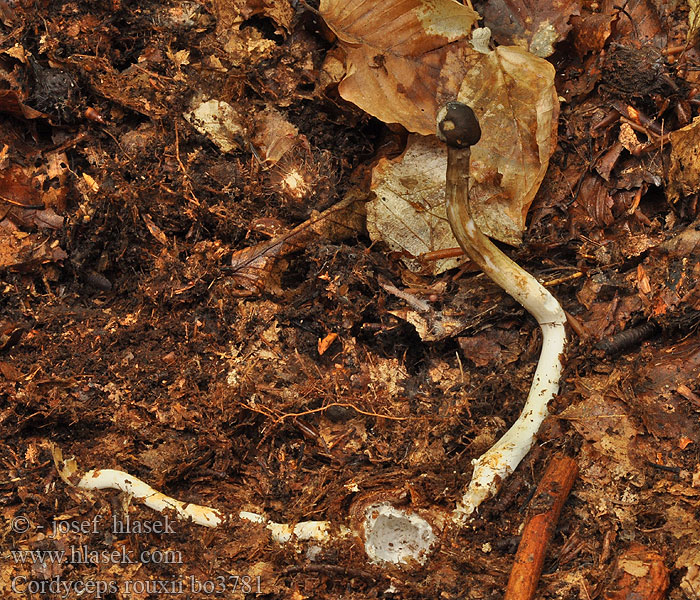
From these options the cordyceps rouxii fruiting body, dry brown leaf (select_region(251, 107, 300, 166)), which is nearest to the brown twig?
the cordyceps rouxii fruiting body

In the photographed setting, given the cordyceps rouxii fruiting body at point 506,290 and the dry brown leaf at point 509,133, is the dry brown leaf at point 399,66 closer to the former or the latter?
the dry brown leaf at point 509,133

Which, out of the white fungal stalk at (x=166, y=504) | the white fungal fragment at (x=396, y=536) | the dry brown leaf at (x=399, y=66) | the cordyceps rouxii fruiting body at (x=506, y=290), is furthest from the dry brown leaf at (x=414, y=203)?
the white fungal stalk at (x=166, y=504)

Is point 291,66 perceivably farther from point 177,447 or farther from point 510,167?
point 177,447

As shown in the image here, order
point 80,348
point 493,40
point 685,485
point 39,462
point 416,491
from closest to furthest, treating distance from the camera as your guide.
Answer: point 685,485 → point 416,491 → point 39,462 → point 80,348 → point 493,40

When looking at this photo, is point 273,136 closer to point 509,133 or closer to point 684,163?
point 509,133

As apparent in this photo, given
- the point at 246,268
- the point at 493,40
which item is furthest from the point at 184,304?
the point at 493,40

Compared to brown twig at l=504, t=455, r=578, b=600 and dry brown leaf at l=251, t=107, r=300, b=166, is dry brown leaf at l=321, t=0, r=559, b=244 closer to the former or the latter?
dry brown leaf at l=251, t=107, r=300, b=166
